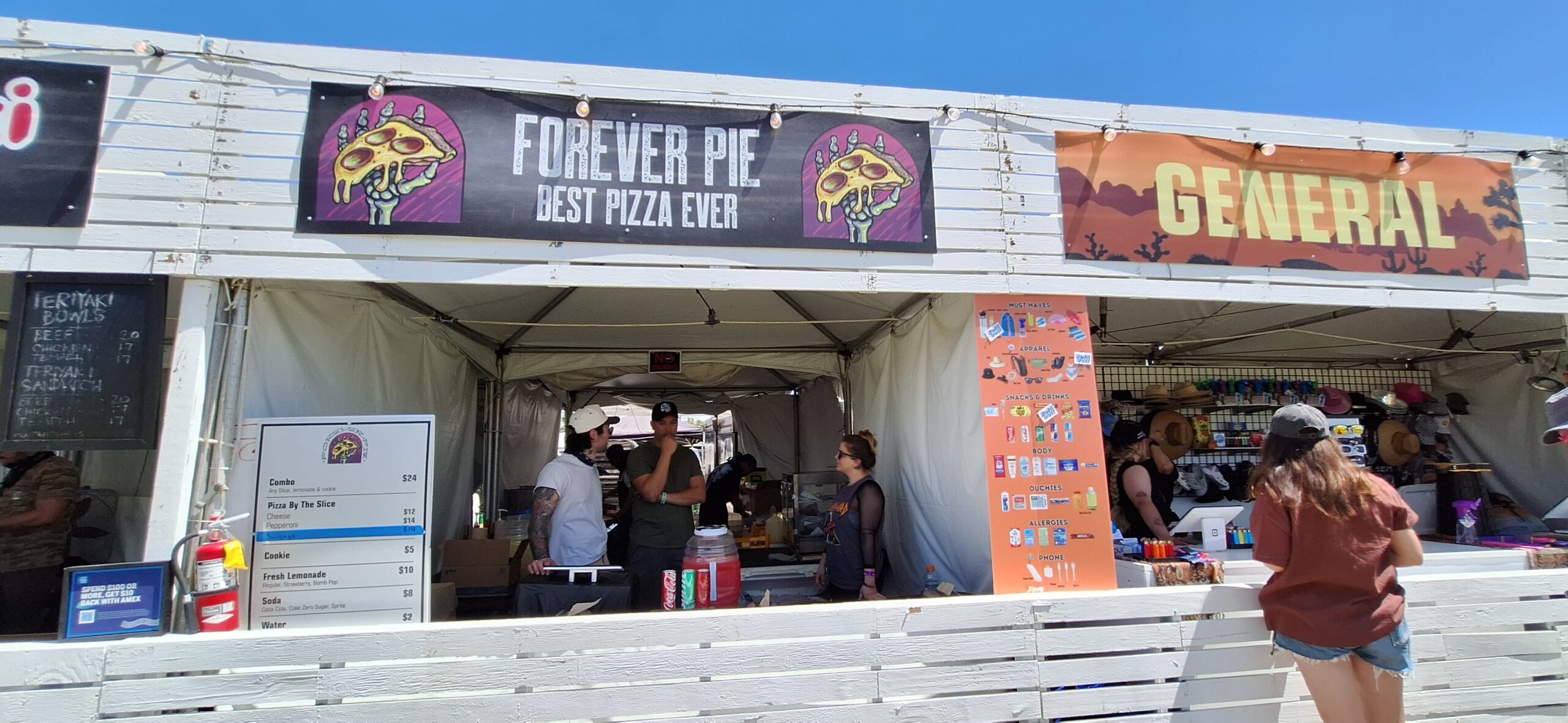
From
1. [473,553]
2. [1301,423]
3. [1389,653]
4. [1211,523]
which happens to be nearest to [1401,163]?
[1211,523]

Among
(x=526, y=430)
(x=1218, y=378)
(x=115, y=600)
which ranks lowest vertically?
(x=115, y=600)

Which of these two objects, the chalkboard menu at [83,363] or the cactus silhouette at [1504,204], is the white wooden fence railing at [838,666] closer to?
the chalkboard menu at [83,363]


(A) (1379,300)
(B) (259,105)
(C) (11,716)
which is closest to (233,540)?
(C) (11,716)

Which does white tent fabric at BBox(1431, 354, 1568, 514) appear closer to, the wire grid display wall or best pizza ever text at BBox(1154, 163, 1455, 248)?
the wire grid display wall

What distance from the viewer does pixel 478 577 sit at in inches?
221

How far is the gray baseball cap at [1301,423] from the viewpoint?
280cm

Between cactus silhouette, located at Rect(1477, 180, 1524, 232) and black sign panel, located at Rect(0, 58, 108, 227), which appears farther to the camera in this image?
cactus silhouette, located at Rect(1477, 180, 1524, 232)

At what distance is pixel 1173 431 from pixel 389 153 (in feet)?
22.5

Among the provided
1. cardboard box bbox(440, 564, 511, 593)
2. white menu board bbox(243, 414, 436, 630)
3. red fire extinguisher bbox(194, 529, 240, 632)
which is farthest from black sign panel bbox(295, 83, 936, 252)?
cardboard box bbox(440, 564, 511, 593)

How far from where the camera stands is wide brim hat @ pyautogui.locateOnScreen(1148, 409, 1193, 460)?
689 centimetres

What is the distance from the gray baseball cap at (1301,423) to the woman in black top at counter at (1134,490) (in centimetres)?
167

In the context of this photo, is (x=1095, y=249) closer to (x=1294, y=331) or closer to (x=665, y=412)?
(x=665, y=412)

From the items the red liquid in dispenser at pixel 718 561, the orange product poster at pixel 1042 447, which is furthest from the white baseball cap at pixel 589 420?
the orange product poster at pixel 1042 447

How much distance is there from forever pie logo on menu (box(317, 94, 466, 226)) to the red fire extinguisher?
1.53 meters
